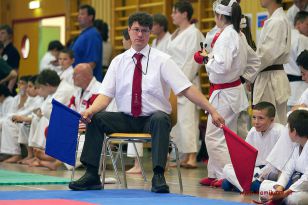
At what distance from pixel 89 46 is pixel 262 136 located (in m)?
3.85

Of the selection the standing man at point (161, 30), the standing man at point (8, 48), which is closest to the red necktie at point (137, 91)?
the standing man at point (161, 30)

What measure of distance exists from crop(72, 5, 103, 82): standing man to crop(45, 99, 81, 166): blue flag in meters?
3.49

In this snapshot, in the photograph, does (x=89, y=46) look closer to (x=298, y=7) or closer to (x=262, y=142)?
(x=298, y=7)

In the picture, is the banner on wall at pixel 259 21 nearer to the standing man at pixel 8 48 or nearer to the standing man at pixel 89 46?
the standing man at pixel 89 46

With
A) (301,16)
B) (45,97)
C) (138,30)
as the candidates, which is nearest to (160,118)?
(138,30)

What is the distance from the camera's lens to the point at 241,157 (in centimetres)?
600

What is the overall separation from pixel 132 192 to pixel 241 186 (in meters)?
0.87

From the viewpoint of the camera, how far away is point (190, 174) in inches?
320

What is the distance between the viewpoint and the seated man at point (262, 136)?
6.40 m

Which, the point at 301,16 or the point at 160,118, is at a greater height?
the point at 301,16

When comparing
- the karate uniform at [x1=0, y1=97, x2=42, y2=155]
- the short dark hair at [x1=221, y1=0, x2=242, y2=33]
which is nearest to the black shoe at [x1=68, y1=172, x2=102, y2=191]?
the short dark hair at [x1=221, y1=0, x2=242, y2=33]

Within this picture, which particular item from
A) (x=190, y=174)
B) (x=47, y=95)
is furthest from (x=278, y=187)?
(x=47, y=95)

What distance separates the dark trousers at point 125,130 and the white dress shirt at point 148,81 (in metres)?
0.10

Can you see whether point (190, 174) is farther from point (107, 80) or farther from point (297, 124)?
point (297, 124)
